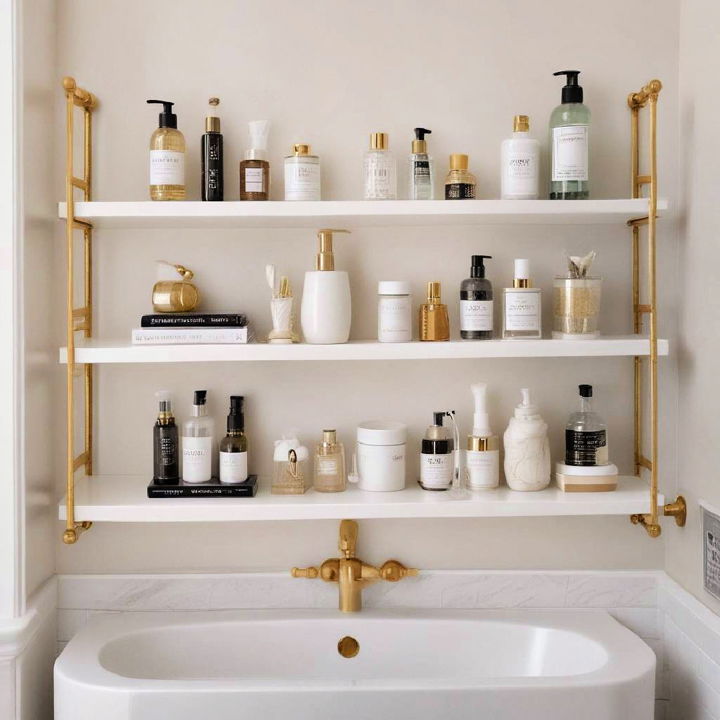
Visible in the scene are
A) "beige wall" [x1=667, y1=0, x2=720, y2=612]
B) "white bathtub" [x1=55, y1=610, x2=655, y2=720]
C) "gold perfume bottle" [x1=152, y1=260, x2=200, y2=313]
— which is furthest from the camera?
"gold perfume bottle" [x1=152, y1=260, x2=200, y2=313]

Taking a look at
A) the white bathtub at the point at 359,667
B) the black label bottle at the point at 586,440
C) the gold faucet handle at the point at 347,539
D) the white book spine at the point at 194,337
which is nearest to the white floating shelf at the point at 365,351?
the white book spine at the point at 194,337

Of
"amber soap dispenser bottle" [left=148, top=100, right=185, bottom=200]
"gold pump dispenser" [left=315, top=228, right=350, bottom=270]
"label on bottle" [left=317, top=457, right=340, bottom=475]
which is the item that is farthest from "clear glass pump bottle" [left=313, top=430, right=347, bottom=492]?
"amber soap dispenser bottle" [left=148, top=100, right=185, bottom=200]

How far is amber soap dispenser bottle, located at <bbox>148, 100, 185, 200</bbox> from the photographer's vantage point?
1583 mm

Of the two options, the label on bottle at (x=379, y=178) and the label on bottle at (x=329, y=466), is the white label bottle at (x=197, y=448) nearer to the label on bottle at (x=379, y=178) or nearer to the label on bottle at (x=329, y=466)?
the label on bottle at (x=329, y=466)

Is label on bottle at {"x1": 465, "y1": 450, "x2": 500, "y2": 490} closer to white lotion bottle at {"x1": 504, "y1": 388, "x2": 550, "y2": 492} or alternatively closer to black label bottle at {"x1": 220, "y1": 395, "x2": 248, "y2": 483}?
white lotion bottle at {"x1": 504, "y1": 388, "x2": 550, "y2": 492}

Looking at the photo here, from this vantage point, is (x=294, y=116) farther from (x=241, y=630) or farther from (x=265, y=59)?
(x=241, y=630)

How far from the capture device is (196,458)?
1617 millimetres

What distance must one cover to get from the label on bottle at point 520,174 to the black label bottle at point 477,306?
0.46 feet

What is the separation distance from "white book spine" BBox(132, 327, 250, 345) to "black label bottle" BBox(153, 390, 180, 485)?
0.14 m

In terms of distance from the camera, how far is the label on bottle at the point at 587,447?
1619 millimetres

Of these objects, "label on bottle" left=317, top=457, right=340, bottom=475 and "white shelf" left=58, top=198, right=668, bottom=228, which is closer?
"white shelf" left=58, top=198, right=668, bottom=228

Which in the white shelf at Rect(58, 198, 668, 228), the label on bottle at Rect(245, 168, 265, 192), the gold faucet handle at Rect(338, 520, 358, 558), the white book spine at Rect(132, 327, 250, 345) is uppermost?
the label on bottle at Rect(245, 168, 265, 192)

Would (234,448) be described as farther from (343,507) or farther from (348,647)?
(348,647)

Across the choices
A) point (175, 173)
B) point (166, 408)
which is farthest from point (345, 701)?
point (175, 173)
